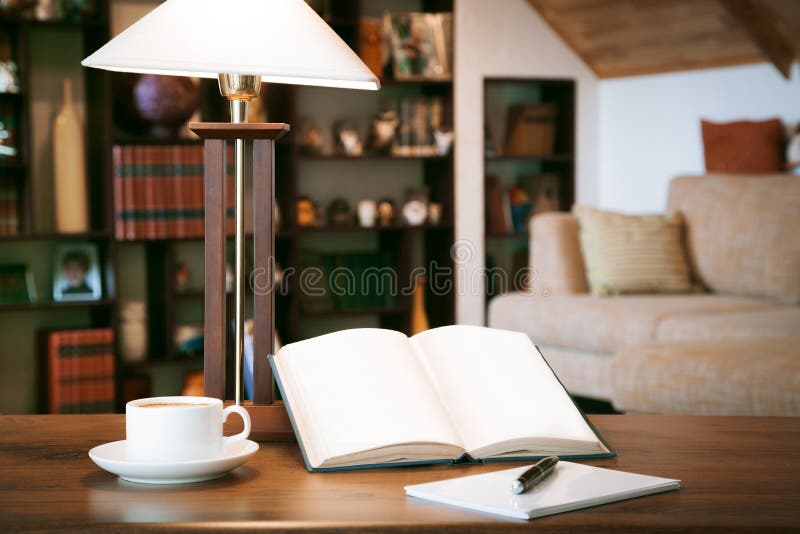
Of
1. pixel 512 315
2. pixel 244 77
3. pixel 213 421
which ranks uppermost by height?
pixel 244 77

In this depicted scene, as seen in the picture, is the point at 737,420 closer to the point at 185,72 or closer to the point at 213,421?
the point at 213,421

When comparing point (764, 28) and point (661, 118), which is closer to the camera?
point (764, 28)

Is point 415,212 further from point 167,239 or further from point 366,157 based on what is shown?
point 167,239

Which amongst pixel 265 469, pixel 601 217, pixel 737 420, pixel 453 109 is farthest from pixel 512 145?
pixel 265 469

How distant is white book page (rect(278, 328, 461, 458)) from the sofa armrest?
10.1 feet

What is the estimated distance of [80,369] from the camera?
418cm

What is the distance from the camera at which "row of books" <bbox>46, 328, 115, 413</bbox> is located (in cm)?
415

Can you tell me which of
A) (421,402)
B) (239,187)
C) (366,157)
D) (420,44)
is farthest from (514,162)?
(421,402)

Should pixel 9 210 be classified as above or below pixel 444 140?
below

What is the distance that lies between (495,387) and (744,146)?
12.5ft

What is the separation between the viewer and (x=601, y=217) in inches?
169

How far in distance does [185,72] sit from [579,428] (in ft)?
2.05

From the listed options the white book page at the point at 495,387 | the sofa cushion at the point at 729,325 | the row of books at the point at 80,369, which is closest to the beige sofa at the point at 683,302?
the sofa cushion at the point at 729,325

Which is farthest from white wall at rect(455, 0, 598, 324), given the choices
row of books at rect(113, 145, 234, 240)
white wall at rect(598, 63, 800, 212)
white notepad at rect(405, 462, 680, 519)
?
white notepad at rect(405, 462, 680, 519)
